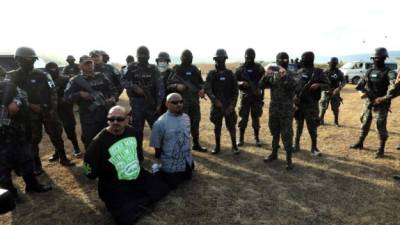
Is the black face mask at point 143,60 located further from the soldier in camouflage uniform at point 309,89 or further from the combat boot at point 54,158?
the soldier in camouflage uniform at point 309,89

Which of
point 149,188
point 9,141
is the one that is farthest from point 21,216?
point 149,188

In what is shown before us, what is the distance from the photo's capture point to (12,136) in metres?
4.77

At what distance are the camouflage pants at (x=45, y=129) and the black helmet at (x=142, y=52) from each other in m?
2.01

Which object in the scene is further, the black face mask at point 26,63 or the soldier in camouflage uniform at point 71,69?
the soldier in camouflage uniform at point 71,69

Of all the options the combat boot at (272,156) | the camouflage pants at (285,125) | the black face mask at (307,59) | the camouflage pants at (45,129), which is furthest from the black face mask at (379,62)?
the camouflage pants at (45,129)

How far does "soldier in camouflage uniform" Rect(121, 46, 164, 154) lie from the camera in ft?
21.4

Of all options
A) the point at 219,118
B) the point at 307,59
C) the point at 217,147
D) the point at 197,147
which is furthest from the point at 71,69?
the point at 307,59

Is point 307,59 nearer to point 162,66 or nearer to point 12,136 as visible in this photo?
point 162,66

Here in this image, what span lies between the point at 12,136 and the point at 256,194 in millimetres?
3851

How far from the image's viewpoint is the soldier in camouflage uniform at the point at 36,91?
5586 millimetres

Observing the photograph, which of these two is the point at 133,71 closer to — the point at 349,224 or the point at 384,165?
the point at 349,224

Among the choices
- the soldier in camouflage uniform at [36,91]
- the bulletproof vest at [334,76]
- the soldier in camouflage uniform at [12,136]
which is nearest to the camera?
the soldier in camouflage uniform at [12,136]

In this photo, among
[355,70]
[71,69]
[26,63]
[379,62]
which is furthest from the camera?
[355,70]

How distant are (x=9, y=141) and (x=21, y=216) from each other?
1.10 meters
